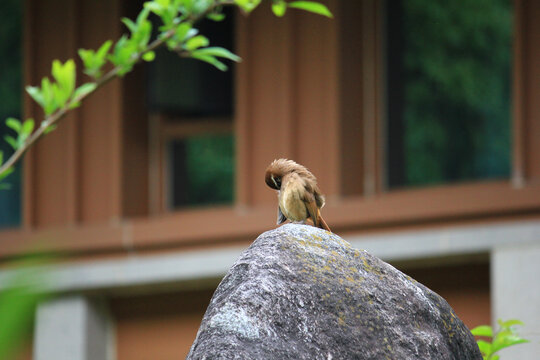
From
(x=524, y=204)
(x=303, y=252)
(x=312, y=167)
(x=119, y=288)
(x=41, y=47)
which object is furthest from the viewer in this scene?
(x=41, y=47)

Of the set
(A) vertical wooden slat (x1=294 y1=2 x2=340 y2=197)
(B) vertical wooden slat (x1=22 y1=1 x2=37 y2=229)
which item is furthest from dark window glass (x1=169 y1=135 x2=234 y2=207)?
(B) vertical wooden slat (x1=22 y1=1 x2=37 y2=229)

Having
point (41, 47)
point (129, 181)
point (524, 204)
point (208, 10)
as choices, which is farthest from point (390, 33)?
point (208, 10)

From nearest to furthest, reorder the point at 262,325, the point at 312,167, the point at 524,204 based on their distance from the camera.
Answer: the point at 262,325 < the point at 524,204 < the point at 312,167

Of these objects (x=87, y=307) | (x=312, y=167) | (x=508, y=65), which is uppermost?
(x=508, y=65)

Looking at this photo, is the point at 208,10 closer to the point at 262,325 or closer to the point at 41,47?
the point at 262,325

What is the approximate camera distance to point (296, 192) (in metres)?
3.85

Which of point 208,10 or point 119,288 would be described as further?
point 119,288

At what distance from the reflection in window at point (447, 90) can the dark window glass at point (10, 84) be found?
3944 millimetres

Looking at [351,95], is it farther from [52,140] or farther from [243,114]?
[52,140]

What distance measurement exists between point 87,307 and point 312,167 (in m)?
2.63

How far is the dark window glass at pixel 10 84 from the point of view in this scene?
10859mm

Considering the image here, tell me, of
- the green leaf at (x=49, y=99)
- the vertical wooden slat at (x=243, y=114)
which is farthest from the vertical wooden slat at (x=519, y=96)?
the green leaf at (x=49, y=99)

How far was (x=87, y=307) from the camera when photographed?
1011 centimetres

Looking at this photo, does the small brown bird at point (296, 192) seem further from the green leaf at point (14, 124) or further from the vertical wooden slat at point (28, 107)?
the vertical wooden slat at point (28, 107)
